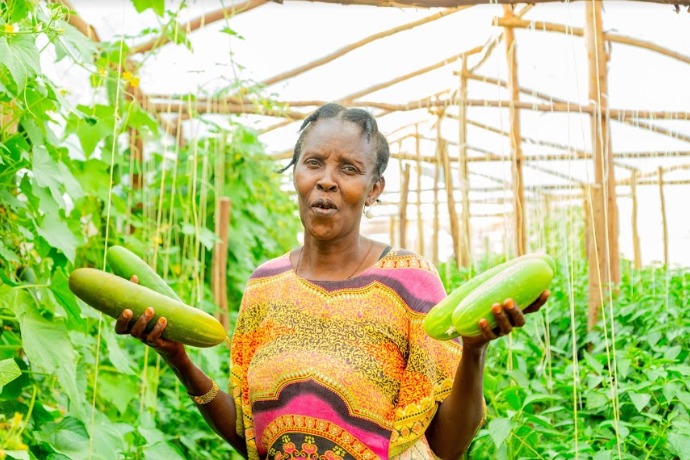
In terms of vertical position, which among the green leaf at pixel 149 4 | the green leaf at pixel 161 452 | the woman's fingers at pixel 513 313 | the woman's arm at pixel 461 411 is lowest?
the green leaf at pixel 161 452

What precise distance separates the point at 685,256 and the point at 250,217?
11988mm

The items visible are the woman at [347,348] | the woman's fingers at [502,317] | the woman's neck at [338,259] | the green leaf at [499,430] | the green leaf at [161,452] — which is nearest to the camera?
the woman's fingers at [502,317]

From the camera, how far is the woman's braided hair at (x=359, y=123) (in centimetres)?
186

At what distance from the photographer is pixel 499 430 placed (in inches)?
112

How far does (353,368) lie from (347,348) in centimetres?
4

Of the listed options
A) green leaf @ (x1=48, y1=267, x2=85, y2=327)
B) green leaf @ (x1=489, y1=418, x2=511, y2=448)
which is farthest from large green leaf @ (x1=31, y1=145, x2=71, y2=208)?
green leaf @ (x1=489, y1=418, x2=511, y2=448)

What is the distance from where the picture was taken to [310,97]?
8734 mm

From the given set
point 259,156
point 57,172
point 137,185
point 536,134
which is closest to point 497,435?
point 57,172

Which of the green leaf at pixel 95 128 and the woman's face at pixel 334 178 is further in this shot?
the green leaf at pixel 95 128

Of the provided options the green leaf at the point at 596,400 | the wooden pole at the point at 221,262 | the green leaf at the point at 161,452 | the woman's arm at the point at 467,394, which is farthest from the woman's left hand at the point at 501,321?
the wooden pole at the point at 221,262

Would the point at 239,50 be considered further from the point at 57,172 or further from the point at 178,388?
the point at 57,172

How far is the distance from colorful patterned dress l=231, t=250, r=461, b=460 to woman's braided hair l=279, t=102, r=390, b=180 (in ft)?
0.74

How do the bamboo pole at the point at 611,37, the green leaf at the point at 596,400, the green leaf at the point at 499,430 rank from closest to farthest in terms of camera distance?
1. the green leaf at the point at 499,430
2. the green leaf at the point at 596,400
3. the bamboo pole at the point at 611,37

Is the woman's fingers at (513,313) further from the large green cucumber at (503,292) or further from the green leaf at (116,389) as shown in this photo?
the green leaf at (116,389)
